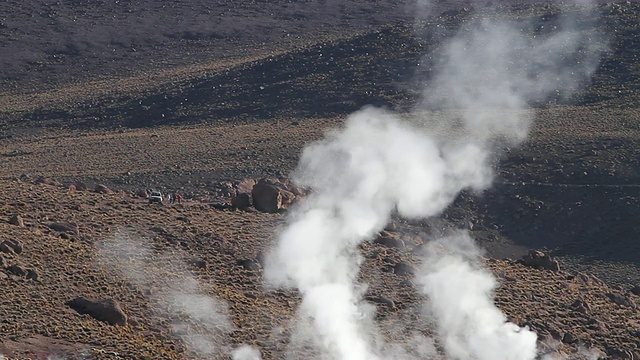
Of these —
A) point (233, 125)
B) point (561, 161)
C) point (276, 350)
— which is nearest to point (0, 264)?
point (276, 350)

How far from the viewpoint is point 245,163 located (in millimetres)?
56656

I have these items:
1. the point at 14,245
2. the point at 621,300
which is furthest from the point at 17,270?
the point at 621,300

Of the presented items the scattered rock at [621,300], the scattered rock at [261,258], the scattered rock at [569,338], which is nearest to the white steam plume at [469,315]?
the scattered rock at [569,338]

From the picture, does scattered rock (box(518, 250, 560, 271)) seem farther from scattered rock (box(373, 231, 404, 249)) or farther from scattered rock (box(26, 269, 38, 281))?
scattered rock (box(26, 269, 38, 281))

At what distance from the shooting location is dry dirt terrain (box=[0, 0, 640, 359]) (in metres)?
30.2

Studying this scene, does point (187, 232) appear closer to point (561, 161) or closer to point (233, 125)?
point (561, 161)

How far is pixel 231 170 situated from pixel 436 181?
10947 mm

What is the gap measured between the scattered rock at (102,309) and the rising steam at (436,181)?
16.1 feet

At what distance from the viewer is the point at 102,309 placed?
28328 mm

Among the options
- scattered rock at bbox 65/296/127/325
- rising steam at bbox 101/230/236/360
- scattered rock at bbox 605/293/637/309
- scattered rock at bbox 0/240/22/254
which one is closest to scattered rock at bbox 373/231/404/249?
scattered rock at bbox 605/293/637/309

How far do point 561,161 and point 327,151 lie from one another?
10.5 m

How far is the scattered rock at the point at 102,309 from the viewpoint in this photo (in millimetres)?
28141

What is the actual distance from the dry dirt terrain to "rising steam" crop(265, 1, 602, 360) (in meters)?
0.77

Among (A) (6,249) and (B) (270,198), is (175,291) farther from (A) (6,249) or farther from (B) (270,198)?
(B) (270,198)
